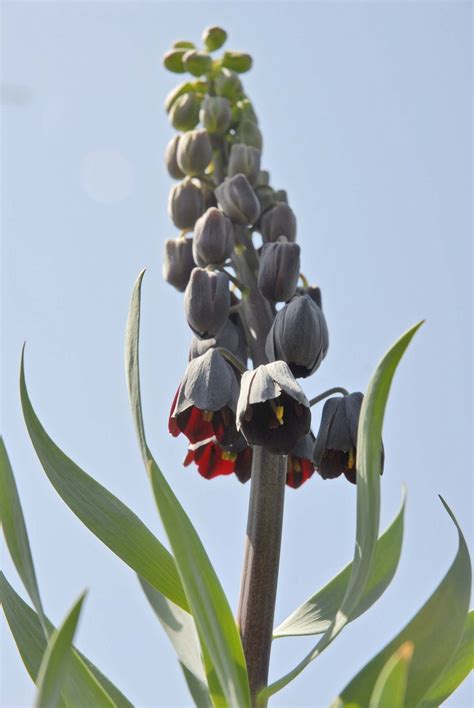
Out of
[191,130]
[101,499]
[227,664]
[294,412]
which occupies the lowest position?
[227,664]

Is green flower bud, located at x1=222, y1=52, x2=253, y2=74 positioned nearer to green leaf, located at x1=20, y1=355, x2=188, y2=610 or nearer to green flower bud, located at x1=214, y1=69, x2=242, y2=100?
green flower bud, located at x1=214, y1=69, x2=242, y2=100

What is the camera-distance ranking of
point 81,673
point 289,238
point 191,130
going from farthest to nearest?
point 191,130, point 289,238, point 81,673

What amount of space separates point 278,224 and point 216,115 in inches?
16.9

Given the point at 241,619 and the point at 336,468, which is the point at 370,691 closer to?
the point at 241,619

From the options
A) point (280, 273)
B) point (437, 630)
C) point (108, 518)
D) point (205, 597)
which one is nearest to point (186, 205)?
point (280, 273)

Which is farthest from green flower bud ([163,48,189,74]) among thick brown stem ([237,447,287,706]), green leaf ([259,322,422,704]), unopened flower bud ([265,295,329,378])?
green leaf ([259,322,422,704])

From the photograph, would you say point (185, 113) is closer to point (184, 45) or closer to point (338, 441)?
point (184, 45)

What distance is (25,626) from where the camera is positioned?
194cm

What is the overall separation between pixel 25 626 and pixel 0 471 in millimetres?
321

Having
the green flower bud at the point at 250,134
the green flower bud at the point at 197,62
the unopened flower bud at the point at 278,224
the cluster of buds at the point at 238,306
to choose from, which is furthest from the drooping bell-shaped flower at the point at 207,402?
the green flower bud at the point at 197,62

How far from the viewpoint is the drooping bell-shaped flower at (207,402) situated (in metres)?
Answer: 2.14

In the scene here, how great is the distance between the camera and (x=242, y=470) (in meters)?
2.36

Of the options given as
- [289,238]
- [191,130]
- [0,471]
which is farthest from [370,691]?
[191,130]

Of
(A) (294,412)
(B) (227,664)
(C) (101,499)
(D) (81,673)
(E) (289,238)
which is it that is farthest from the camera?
(E) (289,238)
